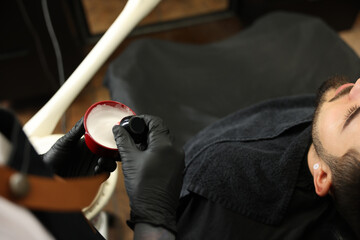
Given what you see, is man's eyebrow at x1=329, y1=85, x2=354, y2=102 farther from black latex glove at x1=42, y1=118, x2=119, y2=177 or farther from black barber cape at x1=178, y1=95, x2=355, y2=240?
black latex glove at x1=42, y1=118, x2=119, y2=177

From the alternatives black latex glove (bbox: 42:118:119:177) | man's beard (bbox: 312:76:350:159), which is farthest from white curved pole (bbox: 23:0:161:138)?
man's beard (bbox: 312:76:350:159)

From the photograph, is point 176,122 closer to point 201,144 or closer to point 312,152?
point 201,144

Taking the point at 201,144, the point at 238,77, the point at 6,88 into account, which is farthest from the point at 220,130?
the point at 6,88

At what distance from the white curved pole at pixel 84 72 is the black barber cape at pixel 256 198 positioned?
380 millimetres

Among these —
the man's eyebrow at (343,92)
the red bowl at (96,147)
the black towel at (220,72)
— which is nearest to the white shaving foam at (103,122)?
the red bowl at (96,147)

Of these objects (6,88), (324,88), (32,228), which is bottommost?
(6,88)

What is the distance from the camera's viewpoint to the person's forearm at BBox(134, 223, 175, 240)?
690 mm

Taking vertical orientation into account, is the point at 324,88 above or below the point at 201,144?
above

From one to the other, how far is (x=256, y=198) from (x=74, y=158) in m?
0.46

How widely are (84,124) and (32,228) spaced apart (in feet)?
1.15

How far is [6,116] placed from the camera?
1.44 ft

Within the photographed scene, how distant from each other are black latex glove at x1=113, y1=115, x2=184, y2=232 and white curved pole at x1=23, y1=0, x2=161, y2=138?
8.1 inches

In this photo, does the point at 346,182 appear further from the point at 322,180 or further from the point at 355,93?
the point at 355,93

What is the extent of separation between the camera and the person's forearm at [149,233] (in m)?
0.69
